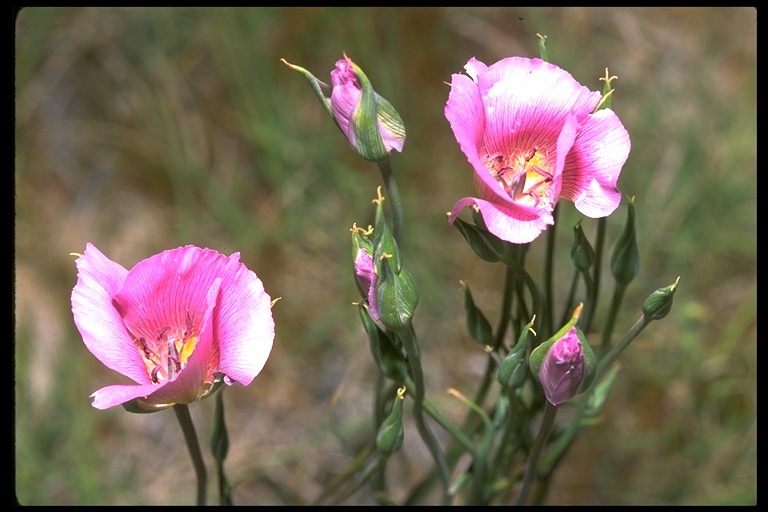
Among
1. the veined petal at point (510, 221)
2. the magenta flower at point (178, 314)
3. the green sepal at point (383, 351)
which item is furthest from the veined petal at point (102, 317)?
the veined petal at point (510, 221)

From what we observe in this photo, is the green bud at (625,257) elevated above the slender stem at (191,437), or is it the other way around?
the green bud at (625,257)

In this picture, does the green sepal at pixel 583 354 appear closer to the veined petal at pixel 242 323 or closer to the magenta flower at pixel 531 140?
the magenta flower at pixel 531 140

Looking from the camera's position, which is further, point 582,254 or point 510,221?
point 582,254

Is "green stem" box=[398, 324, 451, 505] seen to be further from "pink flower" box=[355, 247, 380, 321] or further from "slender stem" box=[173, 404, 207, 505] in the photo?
"slender stem" box=[173, 404, 207, 505]

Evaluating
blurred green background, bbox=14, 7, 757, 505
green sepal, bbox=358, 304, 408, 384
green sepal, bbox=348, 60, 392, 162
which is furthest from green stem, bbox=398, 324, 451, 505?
blurred green background, bbox=14, 7, 757, 505

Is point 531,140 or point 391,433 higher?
point 531,140

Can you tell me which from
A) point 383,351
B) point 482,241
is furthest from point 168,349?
point 482,241

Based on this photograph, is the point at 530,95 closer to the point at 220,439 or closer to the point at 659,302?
the point at 659,302
